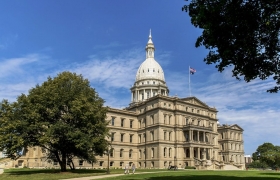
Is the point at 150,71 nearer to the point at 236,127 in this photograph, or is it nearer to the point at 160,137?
the point at 236,127

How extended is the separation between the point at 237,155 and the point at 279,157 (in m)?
13.7

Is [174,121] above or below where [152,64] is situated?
below

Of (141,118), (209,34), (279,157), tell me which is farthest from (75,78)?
(279,157)

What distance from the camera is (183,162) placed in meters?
70.1

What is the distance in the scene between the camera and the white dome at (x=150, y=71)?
108m

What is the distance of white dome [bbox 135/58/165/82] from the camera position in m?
108

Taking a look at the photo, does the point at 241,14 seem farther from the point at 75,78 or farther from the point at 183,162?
the point at 183,162

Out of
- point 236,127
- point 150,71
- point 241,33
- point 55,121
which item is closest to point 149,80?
point 150,71

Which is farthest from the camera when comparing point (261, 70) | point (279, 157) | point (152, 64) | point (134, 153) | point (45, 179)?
point (152, 64)

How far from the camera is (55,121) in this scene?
39969 mm

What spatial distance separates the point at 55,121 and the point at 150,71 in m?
71.9

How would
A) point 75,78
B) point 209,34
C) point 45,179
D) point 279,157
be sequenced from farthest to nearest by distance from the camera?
point 279,157, point 75,78, point 45,179, point 209,34

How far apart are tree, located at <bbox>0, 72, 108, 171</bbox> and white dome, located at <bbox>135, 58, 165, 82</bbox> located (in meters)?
67.2

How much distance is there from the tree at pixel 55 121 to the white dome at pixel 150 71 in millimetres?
67215
